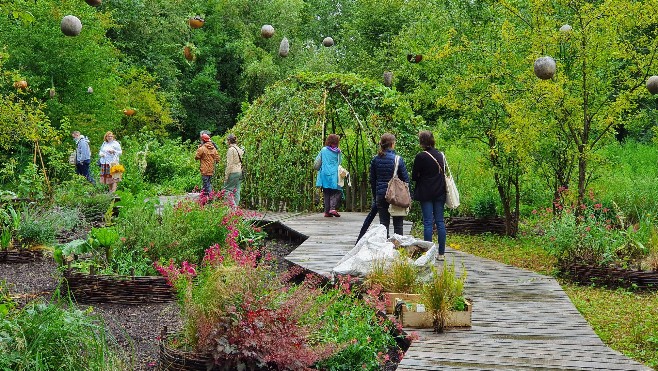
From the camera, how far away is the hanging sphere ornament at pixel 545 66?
9.61 metres

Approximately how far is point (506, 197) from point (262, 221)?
4.19 m

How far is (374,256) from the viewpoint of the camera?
8102 millimetres

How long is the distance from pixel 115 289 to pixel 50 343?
2922 millimetres

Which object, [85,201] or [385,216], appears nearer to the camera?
[385,216]

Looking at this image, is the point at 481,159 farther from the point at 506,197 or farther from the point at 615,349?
the point at 615,349

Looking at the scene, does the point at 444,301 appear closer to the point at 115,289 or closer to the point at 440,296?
the point at 440,296

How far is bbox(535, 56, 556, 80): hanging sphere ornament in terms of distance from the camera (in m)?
9.61

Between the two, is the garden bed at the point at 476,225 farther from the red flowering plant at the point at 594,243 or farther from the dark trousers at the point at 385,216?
the dark trousers at the point at 385,216

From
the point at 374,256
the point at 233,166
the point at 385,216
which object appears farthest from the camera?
the point at 233,166

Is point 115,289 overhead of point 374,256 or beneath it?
beneath

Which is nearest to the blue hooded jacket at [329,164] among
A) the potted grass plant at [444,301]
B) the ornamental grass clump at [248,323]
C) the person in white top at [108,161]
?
the person in white top at [108,161]

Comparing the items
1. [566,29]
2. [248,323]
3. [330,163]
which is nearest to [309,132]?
[330,163]

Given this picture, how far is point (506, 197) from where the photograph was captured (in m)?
14.0

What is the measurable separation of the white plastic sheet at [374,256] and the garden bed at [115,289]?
5.92 feet
